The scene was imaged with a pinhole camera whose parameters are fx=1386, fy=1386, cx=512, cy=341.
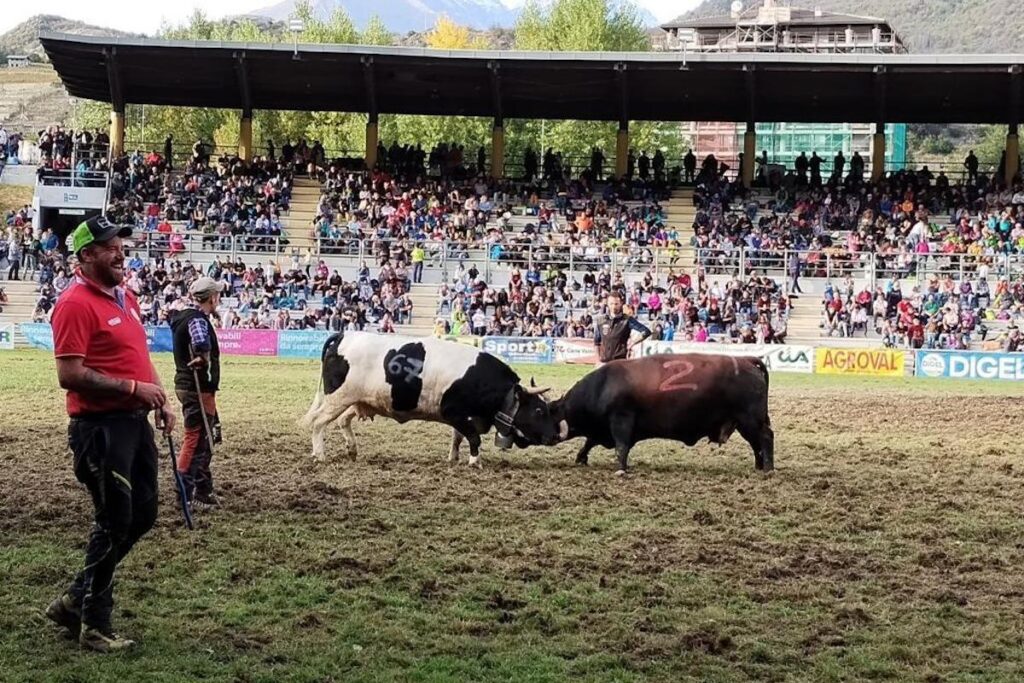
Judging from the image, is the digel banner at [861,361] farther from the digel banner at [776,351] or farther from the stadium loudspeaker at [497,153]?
the stadium loudspeaker at [497,153]

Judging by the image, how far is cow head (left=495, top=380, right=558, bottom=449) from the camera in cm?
1378

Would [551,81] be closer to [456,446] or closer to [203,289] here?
[456,446]

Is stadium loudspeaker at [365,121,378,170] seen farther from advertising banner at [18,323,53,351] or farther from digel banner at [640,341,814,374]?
digel banner at [640,341,814,374]

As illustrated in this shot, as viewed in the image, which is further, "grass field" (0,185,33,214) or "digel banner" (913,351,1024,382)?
"grass field" (0,185,33,214)

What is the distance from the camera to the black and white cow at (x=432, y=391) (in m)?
13.7

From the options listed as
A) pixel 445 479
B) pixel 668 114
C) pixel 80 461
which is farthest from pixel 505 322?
pixel 80 461

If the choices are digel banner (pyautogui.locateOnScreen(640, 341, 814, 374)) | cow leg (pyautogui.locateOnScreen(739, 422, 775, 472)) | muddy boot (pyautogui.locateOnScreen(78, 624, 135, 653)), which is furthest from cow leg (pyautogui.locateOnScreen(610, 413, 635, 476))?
digel banner (pyautogui.locateOnScreen(640, 341, 814, 374))

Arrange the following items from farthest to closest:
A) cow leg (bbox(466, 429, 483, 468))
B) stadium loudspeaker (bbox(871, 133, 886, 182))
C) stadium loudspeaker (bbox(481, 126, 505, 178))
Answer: stadium loudspeaker (bbox(481, 126, 505, 178)) → stadium loudspeaker (bbox(871, 133, 886, 182)) → cow leg (bbox(466, 429, 483, 468))

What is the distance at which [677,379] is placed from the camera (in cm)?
1378

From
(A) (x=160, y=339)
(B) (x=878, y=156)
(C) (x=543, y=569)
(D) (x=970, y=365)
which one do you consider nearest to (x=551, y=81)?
(B) (x=878, y=156)

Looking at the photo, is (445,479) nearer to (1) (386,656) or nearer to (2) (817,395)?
(1) (386,656)

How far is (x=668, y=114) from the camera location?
161 ft

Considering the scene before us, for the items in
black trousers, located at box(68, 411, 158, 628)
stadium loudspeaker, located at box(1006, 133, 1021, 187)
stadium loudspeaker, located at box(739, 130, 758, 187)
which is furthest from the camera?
stadium loudspeaker, located at box(739, 130, 758, 187)

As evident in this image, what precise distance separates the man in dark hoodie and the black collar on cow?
357 centimetres
